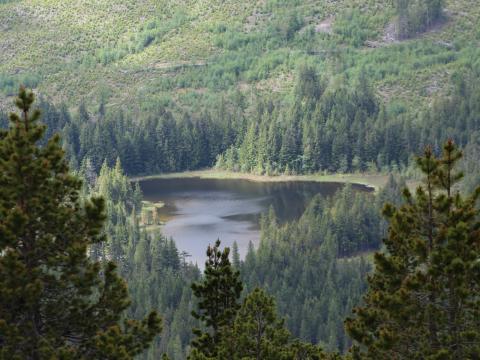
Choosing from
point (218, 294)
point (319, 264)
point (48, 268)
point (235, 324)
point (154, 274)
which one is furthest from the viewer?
point (319, 264)

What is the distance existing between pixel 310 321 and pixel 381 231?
43.1m

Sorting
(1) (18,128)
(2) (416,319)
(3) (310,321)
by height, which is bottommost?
(3) (310,321)

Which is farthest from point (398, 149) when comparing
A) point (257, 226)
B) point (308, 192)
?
point (257, 226)

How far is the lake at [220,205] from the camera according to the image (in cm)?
14300

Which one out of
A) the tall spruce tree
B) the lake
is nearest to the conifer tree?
the tall spruce tree

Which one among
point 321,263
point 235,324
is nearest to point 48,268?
point 235,324

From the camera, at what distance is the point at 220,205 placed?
167375 millimetres

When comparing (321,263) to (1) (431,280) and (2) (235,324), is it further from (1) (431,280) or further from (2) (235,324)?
(1) (431,280)

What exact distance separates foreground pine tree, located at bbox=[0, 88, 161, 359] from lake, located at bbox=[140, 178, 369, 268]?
3851 inches

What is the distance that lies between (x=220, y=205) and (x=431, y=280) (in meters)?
137

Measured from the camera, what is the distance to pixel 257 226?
149625 mm

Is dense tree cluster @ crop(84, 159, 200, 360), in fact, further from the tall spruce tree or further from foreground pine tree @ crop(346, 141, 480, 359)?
foreground pine tree @ crop(346, 141, 480, 359)

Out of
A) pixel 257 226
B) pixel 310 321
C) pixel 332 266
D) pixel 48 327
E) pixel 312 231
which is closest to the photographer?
pixel 48 327

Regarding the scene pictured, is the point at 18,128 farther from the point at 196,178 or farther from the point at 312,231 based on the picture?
the point at 196,178
